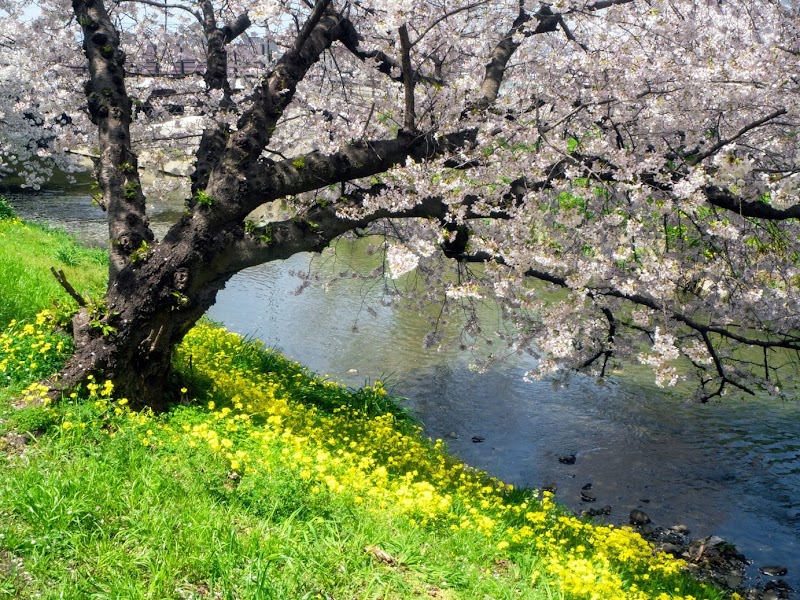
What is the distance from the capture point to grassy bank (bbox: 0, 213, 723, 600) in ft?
11.2

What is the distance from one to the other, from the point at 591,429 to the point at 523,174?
214 inches

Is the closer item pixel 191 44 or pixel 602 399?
pixel 191 44

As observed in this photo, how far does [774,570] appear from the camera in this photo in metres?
6.96

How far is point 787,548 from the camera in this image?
741 cm

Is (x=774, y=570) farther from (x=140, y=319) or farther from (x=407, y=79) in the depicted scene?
(x=140, y=319)

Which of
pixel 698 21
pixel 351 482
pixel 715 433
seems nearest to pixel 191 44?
pixel 698 21

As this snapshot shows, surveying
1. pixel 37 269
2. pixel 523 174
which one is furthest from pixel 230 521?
pixel 37 269

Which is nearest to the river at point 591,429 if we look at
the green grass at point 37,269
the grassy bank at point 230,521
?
the grassy bank at point 230,521

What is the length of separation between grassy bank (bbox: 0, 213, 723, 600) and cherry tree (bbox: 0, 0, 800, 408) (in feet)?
2.15

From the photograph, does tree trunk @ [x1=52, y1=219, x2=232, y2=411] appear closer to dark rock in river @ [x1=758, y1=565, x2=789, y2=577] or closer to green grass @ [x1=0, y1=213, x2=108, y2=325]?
green grass @ [x1=0, y1=213, x2=108, y2=325]

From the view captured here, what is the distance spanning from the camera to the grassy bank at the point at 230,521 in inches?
134

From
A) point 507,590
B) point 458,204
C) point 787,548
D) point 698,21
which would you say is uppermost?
point 698,21

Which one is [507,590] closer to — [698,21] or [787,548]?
[787,548]

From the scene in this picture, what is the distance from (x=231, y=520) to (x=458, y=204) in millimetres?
3315
